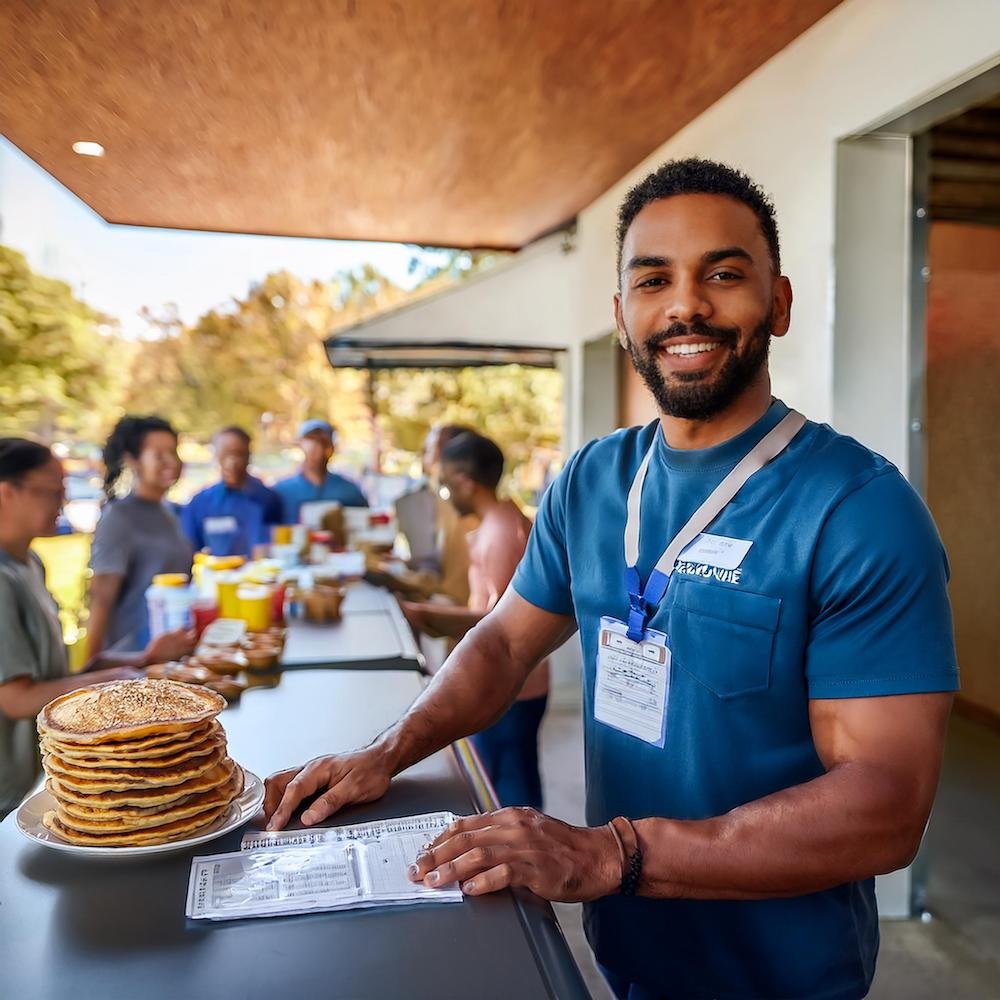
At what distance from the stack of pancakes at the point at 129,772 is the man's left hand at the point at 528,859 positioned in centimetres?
34

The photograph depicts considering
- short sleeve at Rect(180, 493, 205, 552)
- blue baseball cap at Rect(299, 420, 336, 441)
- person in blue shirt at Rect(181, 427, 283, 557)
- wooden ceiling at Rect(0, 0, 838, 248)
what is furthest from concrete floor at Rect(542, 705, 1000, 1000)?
wooden ceiling at Rect(0, 0, 838, 248)

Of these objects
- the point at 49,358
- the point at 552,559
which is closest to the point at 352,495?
the point at 49,358

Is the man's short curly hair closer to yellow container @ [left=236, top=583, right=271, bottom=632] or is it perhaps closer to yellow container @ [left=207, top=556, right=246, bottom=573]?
yellow container @ [left=236, top=583, right=271, bottom=632]

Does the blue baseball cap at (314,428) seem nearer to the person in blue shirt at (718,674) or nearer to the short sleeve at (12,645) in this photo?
the short sleeve at (12,645)

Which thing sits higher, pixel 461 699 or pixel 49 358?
pixel 49 358

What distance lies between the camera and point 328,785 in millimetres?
1241

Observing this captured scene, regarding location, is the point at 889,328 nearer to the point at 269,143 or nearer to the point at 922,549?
the point at 922,549

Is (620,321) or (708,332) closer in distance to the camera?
(708,332)

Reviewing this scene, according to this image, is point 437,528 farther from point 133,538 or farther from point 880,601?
point 880,601

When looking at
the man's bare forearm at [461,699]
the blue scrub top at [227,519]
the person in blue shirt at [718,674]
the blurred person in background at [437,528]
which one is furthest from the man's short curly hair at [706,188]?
the blue scrub top at [227,519]

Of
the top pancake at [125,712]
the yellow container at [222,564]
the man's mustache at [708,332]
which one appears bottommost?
the yellow container at [222,564]

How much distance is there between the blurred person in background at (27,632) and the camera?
190 centimetres

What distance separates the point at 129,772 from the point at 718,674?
0.79 metres

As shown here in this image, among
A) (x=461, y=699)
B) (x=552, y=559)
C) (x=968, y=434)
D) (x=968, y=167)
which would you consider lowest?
(x=461, y=699)
